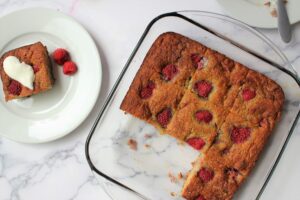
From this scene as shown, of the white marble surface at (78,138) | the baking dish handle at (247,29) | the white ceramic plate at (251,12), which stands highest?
the white ceramic plate at (251,12)

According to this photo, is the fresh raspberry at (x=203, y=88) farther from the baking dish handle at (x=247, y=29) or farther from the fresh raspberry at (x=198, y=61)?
the baking dish handle at (x=247, y=29)

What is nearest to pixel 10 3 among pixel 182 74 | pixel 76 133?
pixel 76 133

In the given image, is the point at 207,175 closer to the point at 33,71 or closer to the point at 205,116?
the point at 205,116

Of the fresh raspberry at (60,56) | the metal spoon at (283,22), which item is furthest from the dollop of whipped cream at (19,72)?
the metal spoon at (283,22)

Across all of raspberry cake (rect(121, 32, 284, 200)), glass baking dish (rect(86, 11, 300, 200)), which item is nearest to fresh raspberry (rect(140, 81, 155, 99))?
raspberry cake (rect(121, 32, 284, 200))

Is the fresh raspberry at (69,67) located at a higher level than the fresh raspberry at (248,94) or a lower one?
lower

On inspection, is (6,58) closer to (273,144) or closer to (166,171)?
(166,171)

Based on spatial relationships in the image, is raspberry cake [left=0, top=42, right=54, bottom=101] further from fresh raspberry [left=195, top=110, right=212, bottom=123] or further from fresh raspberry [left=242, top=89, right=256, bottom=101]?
fresh raspberry [left=242, top=89, right=256, bottom=101]
